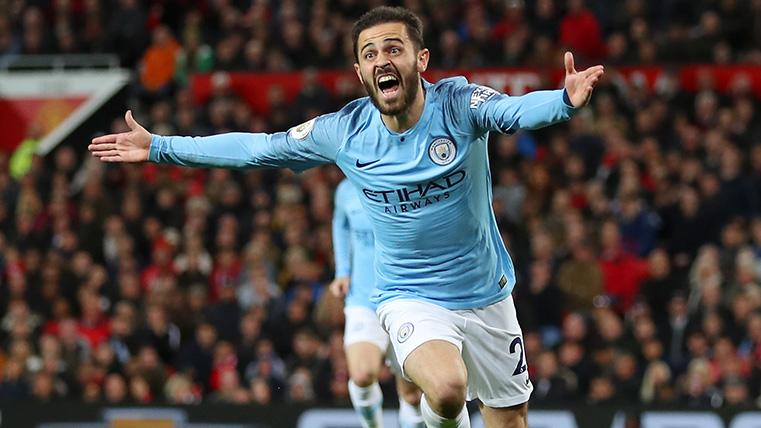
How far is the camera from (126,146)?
7.46 m

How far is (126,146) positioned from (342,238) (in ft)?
9.36

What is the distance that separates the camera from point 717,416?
11.4 metres

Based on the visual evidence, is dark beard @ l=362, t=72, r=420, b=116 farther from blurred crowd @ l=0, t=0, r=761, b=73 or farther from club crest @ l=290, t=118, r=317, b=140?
blurred crowd @ l=0, t=0, r=761, b=73

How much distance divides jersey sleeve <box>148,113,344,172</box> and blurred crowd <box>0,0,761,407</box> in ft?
15.4

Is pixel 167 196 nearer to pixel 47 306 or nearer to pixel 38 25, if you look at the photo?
pixel 47 306

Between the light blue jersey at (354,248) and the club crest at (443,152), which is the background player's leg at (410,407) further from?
the club crest at (443,152)

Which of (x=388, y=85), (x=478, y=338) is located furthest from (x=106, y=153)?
Answer: (x=478, y=338)

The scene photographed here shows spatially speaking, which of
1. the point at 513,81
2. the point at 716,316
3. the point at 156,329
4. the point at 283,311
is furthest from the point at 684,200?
the point at 156,329

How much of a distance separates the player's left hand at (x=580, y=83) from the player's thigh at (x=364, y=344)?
133 inches

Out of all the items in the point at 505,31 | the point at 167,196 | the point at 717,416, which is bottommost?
the point at 717,416

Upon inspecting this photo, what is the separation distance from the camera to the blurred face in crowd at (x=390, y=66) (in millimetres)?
7184

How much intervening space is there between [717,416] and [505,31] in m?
7.69

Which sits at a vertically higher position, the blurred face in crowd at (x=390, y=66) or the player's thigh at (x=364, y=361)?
the blurred face in crowd at (x=390, y=66)

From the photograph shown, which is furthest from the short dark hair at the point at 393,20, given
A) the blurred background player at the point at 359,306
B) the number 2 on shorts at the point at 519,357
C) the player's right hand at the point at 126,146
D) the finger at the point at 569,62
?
the blurred background player at the point at 359,306
